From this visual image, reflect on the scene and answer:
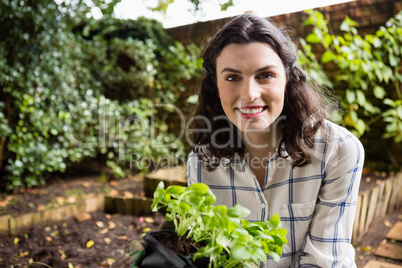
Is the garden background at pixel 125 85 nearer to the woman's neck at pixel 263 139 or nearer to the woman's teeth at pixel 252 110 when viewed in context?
the woman's neck at pixel 263 139

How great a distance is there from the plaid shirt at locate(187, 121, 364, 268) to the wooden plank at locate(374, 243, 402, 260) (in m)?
0.87

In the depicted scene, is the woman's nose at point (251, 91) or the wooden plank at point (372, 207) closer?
the woman's nose at point (251, 91)

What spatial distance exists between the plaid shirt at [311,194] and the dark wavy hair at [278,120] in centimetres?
5

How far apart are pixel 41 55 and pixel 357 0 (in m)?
3.08

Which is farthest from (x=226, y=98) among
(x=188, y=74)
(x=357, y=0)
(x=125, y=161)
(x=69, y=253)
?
(x=188, y=74)

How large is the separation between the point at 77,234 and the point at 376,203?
2226 mm

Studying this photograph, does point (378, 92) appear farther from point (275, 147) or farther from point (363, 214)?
point (275, 147)

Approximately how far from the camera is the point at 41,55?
332 centimetres

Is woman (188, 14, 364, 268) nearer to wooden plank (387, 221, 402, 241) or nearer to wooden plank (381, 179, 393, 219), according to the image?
wooden plank (387, 221, 402, 241)

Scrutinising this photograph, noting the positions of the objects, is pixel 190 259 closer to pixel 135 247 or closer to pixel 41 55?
pixel 135 247

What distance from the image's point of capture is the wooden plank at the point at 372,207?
7.94 feet

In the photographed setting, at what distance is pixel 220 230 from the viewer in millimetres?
724

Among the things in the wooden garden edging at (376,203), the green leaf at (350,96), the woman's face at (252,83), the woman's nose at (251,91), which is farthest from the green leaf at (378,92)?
the woman's nose at (251,91)

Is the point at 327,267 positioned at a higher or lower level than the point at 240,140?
lower
